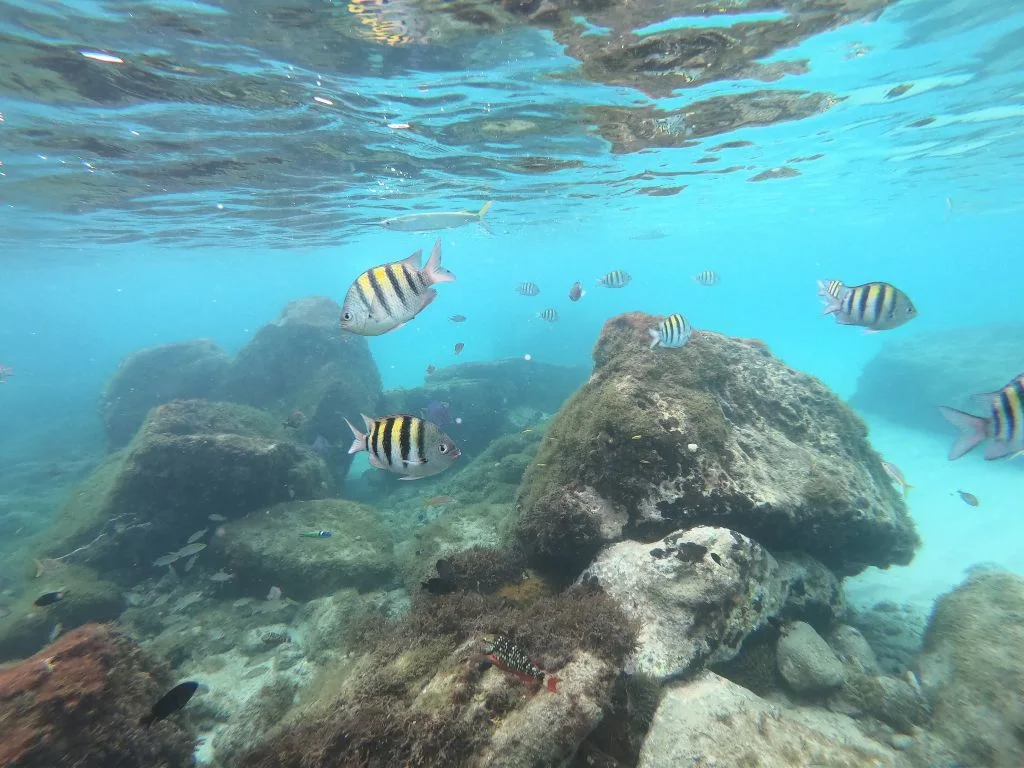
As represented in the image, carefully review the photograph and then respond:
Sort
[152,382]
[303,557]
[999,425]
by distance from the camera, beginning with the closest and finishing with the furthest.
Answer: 1. [999,425]
2. [303,557]
3. [152,382]

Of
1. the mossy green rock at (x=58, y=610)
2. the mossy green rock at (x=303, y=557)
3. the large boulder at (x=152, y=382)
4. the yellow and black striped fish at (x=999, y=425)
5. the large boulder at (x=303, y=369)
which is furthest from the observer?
the large boulder at (x=152, y=382)

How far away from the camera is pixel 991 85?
14.5 metres

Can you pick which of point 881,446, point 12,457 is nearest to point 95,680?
point 881,446

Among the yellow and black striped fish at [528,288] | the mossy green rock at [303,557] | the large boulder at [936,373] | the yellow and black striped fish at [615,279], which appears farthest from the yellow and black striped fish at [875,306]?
the large boulder at [936,373]

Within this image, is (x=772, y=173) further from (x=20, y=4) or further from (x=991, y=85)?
(x=20, y=4)

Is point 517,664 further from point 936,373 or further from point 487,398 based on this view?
point 936,373

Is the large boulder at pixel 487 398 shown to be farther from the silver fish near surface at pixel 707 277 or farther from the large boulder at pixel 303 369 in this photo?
the silver fish near surface at pixel 707 277

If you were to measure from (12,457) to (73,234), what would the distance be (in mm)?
13161

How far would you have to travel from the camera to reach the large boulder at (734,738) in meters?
3.34

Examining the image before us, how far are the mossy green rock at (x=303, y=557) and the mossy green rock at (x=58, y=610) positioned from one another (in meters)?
2.19

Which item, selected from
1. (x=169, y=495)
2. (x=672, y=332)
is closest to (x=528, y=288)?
(x=672, y=332)

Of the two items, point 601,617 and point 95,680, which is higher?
point 95,680

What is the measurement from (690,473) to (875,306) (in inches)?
115

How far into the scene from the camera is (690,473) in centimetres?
587
